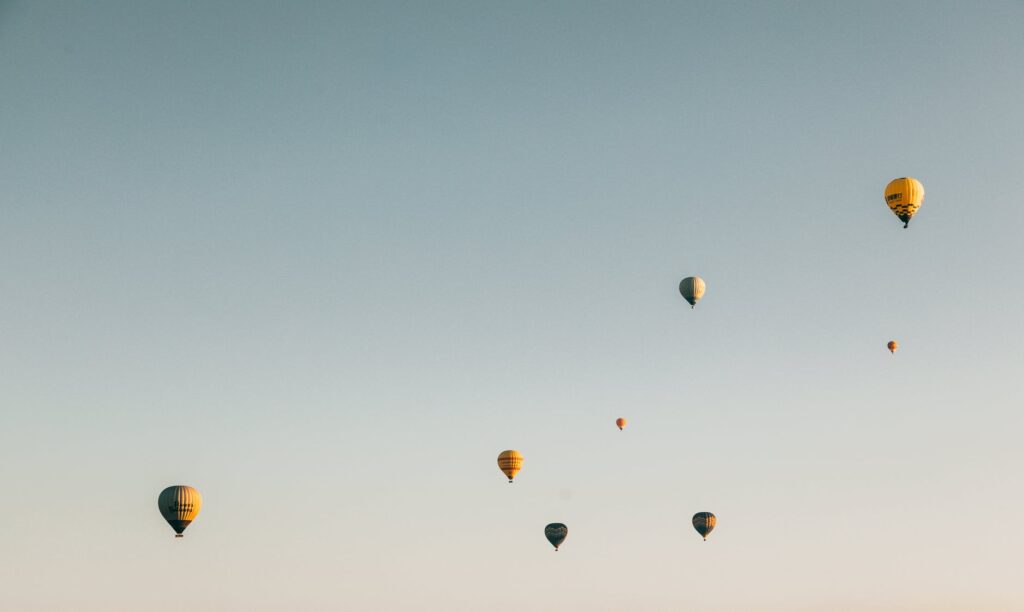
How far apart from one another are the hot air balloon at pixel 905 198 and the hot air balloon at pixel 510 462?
3192 centimetres

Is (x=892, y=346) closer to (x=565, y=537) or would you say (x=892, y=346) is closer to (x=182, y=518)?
(x=565, y=537)

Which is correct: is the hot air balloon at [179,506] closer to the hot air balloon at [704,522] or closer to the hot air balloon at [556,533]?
the hot air balloon at [556,533]

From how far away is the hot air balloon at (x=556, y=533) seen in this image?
100 metres

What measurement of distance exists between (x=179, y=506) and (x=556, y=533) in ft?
105

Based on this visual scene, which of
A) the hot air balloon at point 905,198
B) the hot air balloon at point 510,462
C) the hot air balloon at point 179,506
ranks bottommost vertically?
the hot air balloon at point 179,506

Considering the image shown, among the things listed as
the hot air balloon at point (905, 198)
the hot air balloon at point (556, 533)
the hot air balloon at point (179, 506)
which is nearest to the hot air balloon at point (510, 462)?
the hot air balloon at point (556, 533)

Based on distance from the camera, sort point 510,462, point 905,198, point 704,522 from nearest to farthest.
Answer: point 905,198 < point 510,462 < point 704,522

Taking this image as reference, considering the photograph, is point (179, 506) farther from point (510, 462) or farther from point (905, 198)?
point (905, 198)

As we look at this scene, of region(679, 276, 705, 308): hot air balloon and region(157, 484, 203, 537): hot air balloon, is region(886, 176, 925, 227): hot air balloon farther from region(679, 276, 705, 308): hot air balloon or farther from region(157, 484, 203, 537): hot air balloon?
region(157, 484, 203, 537): hot air balloon

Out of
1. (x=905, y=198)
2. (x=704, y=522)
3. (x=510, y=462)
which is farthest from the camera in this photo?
(x=704, y=522)

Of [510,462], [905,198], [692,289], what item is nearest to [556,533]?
[510,462]

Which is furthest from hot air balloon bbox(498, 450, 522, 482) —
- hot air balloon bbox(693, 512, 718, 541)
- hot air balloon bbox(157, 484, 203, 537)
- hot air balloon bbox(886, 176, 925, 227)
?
hot air balloon bbox(886, 176, 925, 227)

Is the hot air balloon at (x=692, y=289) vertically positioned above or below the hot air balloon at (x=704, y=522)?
above

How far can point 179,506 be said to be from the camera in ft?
262
